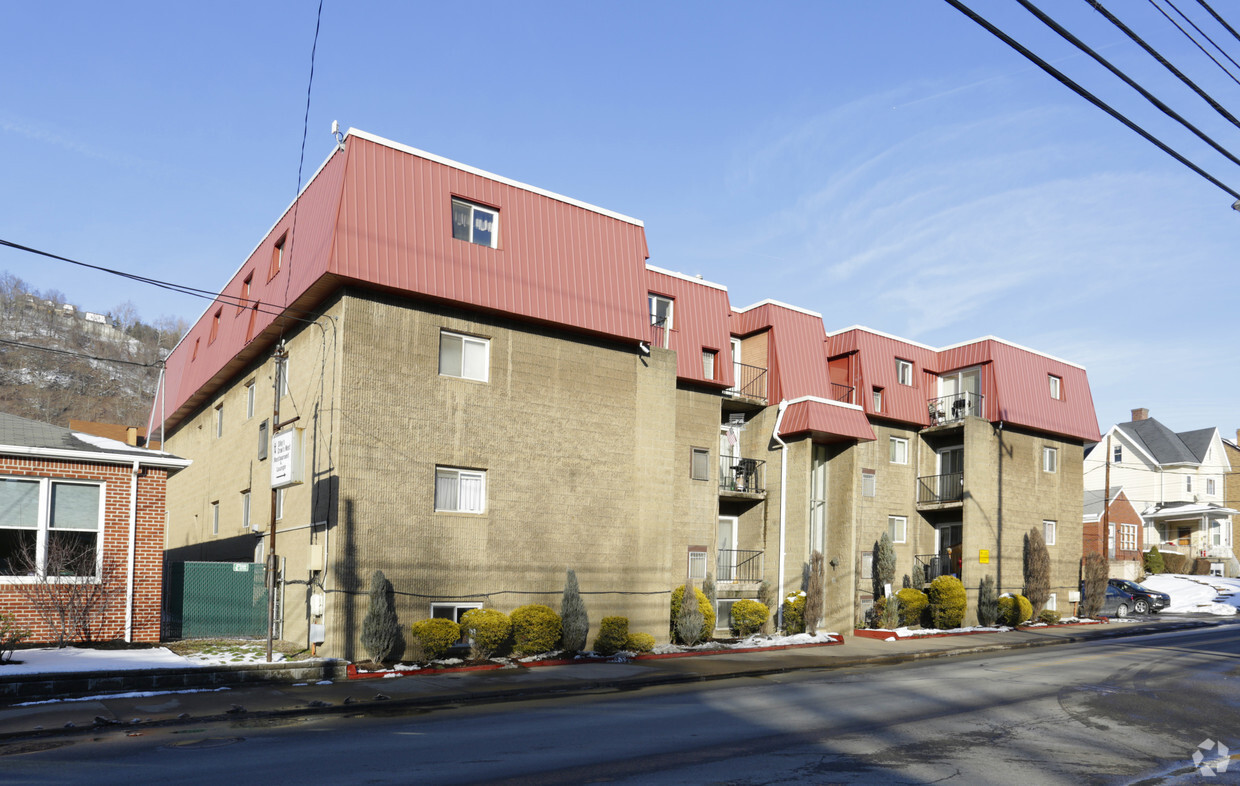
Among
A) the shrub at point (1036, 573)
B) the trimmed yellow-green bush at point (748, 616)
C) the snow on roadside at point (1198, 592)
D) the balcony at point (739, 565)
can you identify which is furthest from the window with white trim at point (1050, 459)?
the trimmed yellow-green bush at point (748, 616)

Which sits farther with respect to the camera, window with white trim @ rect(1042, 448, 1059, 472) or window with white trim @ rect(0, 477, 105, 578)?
window with white trim @ rect(1042, 448, 1059, 472)

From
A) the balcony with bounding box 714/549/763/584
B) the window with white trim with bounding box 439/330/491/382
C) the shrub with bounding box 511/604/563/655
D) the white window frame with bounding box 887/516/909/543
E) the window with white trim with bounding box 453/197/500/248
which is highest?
the window with white trim with bounding box 453/197/500/248

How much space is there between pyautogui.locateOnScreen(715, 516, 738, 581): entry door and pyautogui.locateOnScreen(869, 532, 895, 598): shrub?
5.41 metres

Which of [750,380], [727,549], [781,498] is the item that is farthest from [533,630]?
[750,380]

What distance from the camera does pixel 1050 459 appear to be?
36500mm

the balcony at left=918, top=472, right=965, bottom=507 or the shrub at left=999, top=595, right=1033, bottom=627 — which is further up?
the balcony at left=918, top=472, right=965, bottom=507

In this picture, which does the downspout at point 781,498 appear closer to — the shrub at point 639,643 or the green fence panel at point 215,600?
the shrub at point 639,643

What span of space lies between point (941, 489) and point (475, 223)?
2147 centimetres

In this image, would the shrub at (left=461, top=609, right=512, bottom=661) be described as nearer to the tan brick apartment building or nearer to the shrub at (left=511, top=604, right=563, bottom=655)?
the shrub at (left=511, top=604, right=563, bottom=655)

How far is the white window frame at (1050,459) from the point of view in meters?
36.1

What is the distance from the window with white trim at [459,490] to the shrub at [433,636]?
2.36 m

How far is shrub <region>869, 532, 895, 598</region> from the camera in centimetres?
3052

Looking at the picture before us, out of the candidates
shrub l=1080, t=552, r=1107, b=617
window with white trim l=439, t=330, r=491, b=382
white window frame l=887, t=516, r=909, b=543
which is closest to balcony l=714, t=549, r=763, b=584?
white window frame l=887, t=516, r=909, b=543

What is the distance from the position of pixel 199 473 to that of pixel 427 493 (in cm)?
1354
